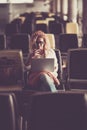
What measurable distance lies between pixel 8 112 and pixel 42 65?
219 cm

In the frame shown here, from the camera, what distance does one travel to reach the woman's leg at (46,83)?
5207 mm

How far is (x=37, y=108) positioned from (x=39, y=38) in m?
2.90

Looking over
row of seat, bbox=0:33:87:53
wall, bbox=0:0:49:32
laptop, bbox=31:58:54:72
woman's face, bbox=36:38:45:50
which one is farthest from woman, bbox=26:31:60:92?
wall, bbox=0:0:49:32

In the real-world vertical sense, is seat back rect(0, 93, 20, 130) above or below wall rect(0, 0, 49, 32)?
above

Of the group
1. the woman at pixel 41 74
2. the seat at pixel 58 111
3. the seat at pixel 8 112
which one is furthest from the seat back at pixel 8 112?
the woman at pixel 41 74

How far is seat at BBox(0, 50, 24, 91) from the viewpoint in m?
5.44

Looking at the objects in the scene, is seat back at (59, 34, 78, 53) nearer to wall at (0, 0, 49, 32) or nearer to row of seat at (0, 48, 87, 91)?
row of seat at (0, 48, 87, 91)

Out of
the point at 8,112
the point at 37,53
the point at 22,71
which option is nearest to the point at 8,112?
the point at 8,112

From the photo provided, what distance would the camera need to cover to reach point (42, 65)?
5180 mm

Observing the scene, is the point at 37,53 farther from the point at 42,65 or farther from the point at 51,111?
the point at 51,111

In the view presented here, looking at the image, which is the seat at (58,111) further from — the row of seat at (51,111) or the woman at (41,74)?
the woman at (41,74)

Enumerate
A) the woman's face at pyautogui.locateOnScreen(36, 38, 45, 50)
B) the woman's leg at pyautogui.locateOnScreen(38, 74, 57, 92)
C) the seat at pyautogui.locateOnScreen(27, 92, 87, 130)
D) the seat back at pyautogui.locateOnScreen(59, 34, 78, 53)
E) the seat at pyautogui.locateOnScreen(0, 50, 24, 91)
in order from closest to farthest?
the seat at pyautogui.locateOnScreen(27, 92, 87, 130)
the woman's leg at pyautogui.locateOnScreen(38, 74, 57, 92)
the seat at pyautogui.locateOnScreen(0, 50, 24, 91)
the woman's face at pyautogui.locateOnScreen(36, 38, 45, 50)
the seat back at pyautogui.locateOnScreen(59, 34, 78, 53)

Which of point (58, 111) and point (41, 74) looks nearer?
point (58, 111)

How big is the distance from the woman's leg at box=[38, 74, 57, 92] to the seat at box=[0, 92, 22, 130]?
7.00ft
